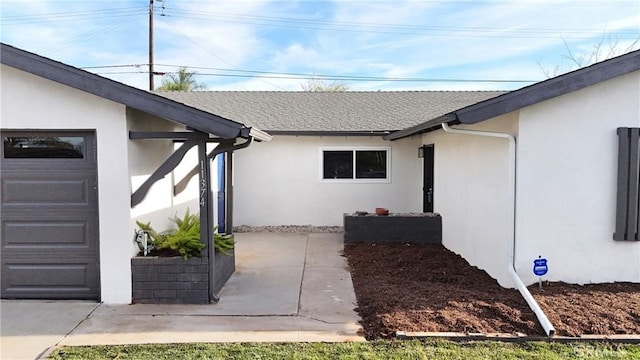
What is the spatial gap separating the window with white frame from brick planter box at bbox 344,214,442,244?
226 cm

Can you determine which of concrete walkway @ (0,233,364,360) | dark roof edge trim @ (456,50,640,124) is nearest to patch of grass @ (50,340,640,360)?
concrete walkway @ (0,233,364,360)

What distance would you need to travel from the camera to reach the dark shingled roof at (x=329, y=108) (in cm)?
1164

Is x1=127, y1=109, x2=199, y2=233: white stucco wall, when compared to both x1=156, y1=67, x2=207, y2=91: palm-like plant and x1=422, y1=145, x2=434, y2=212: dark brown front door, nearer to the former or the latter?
x1=422, y1=145, x2=434, y2=212: dark brown front door

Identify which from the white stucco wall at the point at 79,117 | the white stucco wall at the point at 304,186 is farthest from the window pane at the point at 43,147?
the white stucco wall at the point at 304,186

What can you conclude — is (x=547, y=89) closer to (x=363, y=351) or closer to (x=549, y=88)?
(x=549, y=88)

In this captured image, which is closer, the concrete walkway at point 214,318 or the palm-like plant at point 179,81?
the concrete walkway at point 214,318

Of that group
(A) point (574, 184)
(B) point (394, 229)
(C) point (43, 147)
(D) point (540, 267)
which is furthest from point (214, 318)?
(B) point (394, 229)

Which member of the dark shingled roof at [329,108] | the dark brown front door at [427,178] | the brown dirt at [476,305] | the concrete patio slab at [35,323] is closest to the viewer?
the concrete patio slab at [35,323]

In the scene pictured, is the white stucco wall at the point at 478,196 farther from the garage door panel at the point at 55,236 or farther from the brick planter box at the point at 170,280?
the garage door panel at the point at 55,236

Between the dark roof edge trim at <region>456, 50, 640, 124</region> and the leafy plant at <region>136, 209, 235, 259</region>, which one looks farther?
the leafy plant at <region>136, 209, 235, 259</region>

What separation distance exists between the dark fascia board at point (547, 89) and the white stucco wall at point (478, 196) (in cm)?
40

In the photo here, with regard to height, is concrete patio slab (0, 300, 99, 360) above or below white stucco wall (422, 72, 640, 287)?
below

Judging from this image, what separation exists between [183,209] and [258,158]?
3751mm

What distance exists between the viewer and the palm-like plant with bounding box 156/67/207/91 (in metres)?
28.3
